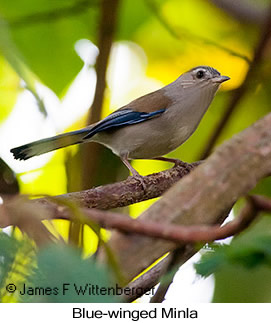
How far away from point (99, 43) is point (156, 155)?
1150mm

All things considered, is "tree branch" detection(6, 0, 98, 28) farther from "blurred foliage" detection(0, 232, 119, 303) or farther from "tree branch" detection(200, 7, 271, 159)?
"blurred foliage" detection(0, 232, 119, 303)

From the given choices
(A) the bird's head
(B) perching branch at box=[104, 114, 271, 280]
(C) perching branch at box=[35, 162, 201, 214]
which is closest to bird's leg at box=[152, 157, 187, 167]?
(C) perching branch at box=[35, 162, 201, 214]

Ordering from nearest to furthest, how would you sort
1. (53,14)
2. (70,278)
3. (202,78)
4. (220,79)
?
(70,278)
(53,14)
(220,79)
(202,78)

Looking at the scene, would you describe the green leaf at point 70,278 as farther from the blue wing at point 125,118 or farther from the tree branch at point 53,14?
the blue wing at point 125,118

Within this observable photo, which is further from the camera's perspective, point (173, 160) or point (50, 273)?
point (173, 160)

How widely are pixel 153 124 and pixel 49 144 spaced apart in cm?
87

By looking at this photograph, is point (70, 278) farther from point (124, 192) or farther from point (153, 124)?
point (153, 124)

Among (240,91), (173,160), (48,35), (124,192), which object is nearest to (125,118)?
(173,160)

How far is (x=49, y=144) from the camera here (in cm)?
442

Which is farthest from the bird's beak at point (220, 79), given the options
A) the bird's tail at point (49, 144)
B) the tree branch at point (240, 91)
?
the bird's tail at point (49, 144)

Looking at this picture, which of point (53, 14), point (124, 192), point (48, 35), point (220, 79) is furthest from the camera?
point (220, 79)

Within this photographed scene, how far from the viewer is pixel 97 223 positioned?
110 centimetres

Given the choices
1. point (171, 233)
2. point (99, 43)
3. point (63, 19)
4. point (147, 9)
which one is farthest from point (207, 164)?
point (147, 9)

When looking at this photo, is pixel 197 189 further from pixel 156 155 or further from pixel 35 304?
pixel 156 155
